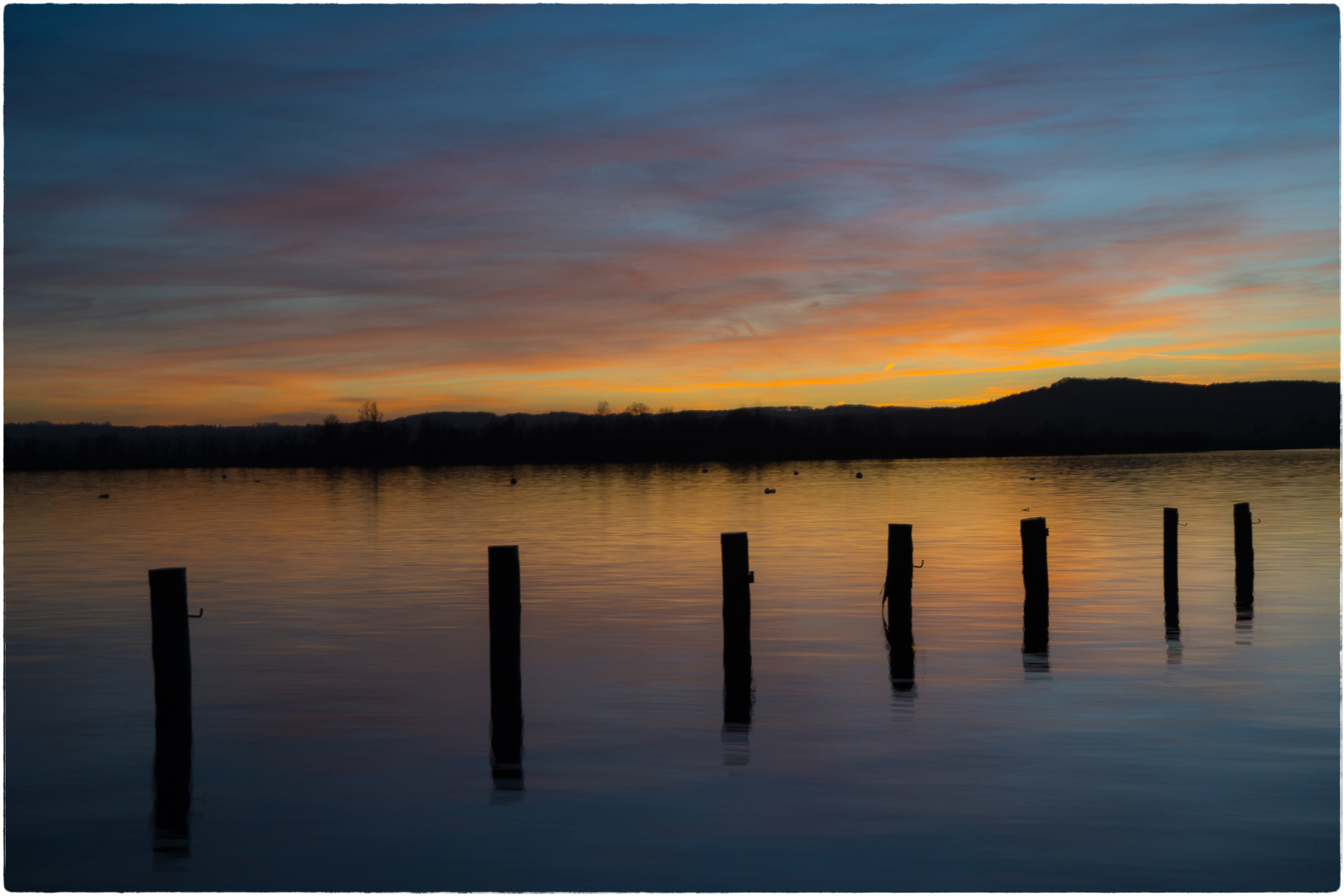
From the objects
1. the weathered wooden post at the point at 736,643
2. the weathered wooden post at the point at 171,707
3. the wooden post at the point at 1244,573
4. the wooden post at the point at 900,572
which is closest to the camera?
the weathered wooden post at the point at 171,707

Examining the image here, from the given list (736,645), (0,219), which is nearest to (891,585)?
(736,645)

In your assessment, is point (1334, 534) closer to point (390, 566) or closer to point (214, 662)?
point (390, 566)

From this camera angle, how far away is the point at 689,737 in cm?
1532

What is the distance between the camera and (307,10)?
1361 centimetres

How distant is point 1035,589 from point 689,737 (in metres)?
7.65

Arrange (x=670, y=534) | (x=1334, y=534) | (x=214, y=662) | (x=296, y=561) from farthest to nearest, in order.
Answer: (x=670, y=534) < (x=1334, y=534) < (x=296, y=561) < (x=214, y=662)

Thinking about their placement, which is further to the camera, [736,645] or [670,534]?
[670,534]

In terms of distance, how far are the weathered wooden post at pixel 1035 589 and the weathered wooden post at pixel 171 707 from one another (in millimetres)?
12391

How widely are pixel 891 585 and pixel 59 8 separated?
44.5ft

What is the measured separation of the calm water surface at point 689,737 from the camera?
1088cm

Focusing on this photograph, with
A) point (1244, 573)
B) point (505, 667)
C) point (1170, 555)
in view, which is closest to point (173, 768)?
point (505, 667)

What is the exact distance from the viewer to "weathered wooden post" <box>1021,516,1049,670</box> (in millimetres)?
19453

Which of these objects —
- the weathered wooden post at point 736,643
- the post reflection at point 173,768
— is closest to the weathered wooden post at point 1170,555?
the weathered wooden post at point 736,643

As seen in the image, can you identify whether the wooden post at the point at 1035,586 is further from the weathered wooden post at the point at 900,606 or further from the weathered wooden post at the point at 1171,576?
the weathered wooden post at the point at 1171,576
